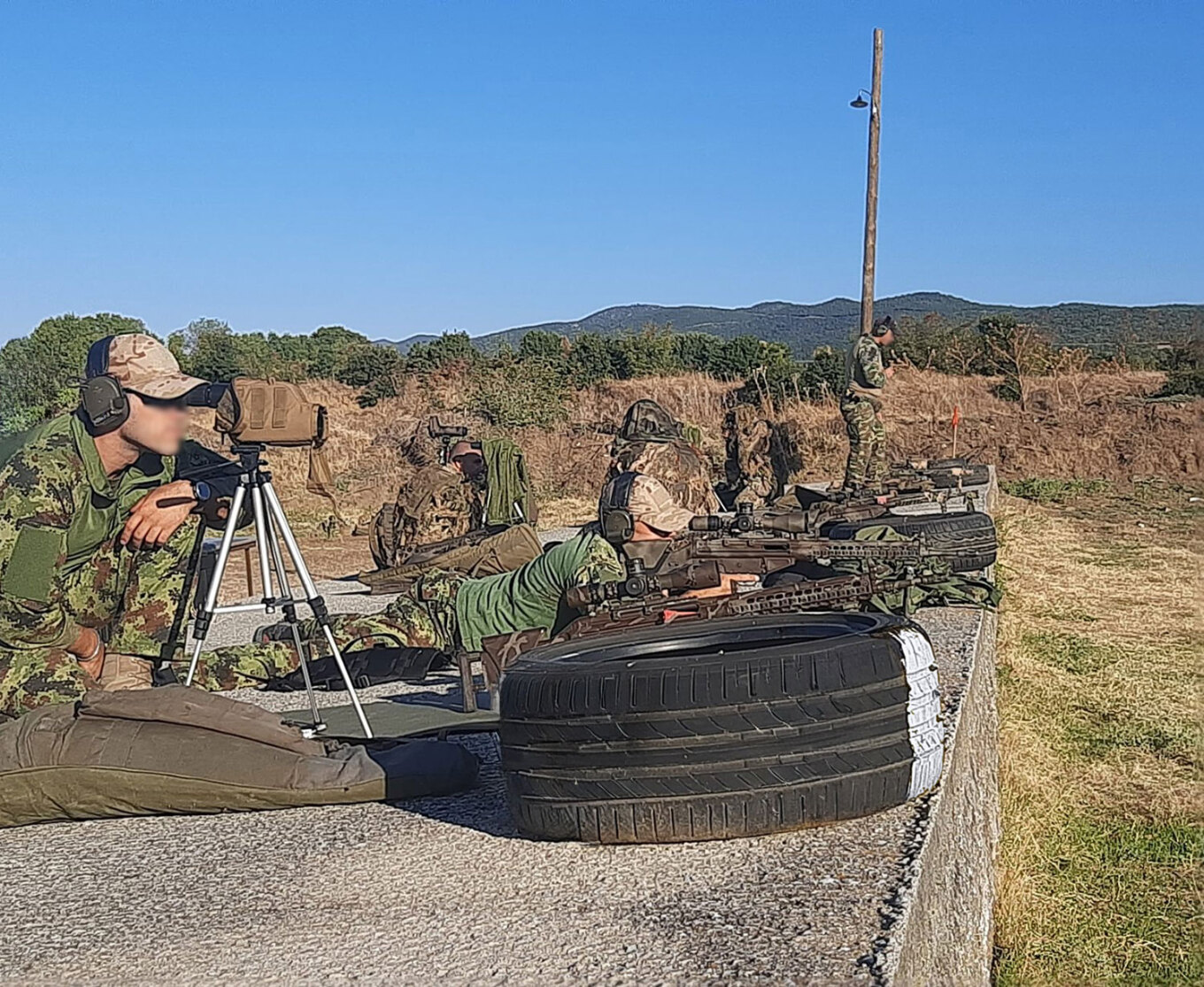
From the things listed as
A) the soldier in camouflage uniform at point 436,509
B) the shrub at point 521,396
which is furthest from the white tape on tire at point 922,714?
the shrub at point 521,396

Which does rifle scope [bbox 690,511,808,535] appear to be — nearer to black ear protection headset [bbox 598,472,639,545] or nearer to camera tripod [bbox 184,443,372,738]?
black ear protection headset [bbox 598,472,639,545]

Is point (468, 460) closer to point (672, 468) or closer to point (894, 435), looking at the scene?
point (672, 468)

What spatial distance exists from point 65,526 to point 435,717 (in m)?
1.80

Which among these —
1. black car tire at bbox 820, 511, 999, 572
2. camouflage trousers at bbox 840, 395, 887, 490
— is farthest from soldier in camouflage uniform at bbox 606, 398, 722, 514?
camouflage trousers at bbox 840, 395, 887, 490

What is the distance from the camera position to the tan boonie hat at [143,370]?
5.61 metres

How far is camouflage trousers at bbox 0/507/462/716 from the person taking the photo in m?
5.44

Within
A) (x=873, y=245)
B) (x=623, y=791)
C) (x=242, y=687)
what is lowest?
(x=242, y=687)

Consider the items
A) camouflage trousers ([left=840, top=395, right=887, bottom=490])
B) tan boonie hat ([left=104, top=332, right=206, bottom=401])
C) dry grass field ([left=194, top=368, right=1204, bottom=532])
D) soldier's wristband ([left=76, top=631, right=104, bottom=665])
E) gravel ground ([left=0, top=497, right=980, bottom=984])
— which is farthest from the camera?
dry grass field ([left=194, top=368, right=1204, bottom=532])

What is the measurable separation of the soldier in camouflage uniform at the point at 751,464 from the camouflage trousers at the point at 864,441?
111 centimetres

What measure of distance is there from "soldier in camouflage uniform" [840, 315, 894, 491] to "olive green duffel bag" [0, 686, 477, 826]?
11853 mm

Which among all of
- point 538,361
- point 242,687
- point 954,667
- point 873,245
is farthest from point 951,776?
point 538,361

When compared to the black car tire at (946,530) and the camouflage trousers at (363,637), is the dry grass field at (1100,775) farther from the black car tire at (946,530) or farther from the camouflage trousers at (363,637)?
the camouflage trousers at (363,637)

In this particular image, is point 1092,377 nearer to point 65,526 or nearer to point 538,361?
point 538,361

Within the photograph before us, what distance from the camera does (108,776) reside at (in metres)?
4.59
